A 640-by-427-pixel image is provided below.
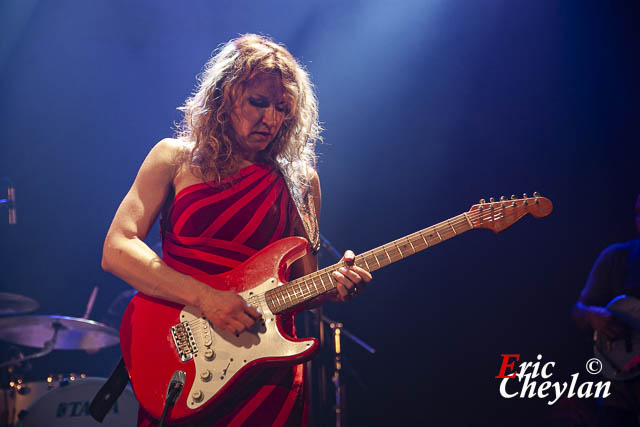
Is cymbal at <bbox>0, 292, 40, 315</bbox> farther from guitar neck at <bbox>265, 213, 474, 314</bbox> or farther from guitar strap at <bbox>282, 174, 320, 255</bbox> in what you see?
guitar neck at <bbox>265, 213, 474, 314</bbox>

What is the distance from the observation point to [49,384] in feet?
15.2

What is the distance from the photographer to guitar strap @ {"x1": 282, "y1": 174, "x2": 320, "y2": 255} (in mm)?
2348

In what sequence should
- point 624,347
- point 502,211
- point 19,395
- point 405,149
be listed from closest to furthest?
point 502,211 → point 624,347 → point 19,395 → point 405,149

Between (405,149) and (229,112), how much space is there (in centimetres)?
345

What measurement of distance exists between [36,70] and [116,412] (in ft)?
13.0

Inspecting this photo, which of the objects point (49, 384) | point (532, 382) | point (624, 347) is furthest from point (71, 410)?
point (624, 347)

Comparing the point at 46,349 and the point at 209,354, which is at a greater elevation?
the point at 209,354

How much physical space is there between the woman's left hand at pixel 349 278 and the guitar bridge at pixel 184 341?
0.66 meters

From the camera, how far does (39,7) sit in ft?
17.4

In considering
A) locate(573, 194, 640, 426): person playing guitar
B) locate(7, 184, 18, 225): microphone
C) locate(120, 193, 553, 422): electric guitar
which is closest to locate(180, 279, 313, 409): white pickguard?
locate(120, 193, 553, 422): electric guitar

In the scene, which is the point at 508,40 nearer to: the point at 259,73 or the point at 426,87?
the point at 426,87

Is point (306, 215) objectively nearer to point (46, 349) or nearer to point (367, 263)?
point (367, 263)

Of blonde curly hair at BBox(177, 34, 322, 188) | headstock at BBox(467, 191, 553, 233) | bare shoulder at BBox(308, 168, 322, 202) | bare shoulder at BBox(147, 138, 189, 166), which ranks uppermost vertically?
blonde curly hair at BBox(177, 34, 322, 188)

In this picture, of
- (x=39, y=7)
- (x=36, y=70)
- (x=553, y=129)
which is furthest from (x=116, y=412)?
(x=553, y=129)
